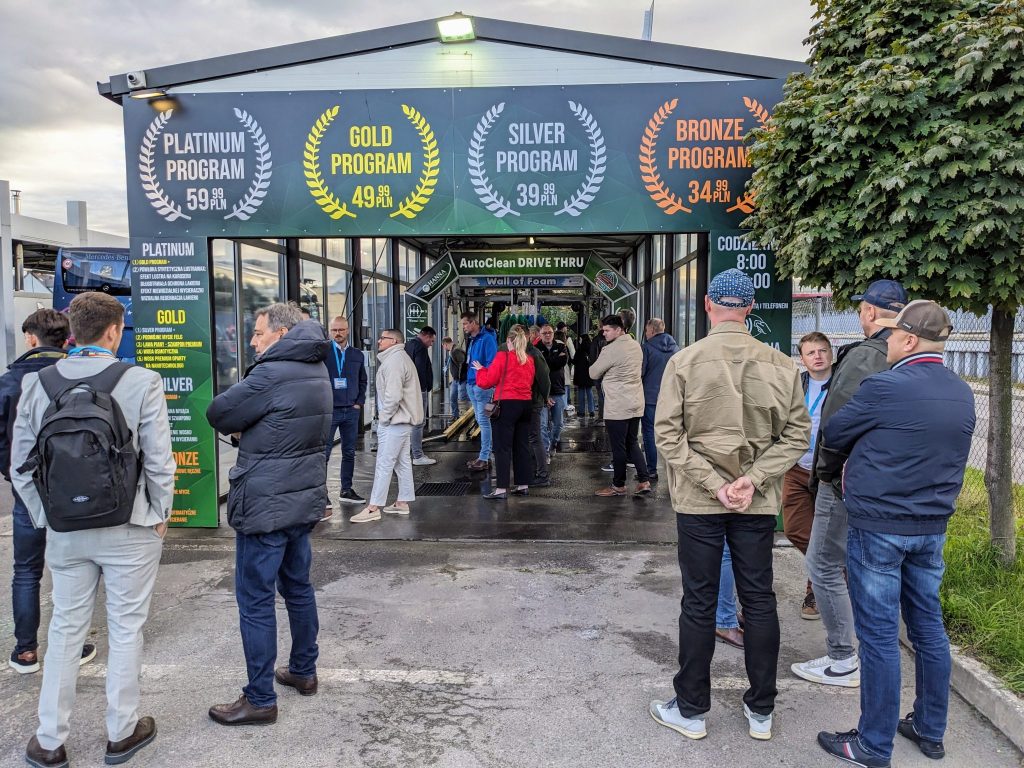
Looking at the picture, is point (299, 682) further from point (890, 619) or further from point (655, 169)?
point (655, 169)

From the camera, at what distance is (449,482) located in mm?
8711

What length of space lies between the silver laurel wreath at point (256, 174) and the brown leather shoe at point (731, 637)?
17.0 feet

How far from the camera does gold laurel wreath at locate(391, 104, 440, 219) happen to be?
21.4 feet

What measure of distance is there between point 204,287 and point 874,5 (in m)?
5.62

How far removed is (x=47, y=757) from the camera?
300 centimetres

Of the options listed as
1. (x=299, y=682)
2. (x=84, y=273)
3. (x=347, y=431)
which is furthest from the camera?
(x=84, y=273)

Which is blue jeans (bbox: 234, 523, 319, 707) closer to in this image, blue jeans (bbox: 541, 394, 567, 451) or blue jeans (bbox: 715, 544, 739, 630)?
blue jeans (bbox: 715, 544, 739, 630)

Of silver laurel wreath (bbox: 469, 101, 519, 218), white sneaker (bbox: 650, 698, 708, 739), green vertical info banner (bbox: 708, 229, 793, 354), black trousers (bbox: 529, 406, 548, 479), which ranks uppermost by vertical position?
silver laurel wreath (bbox: 469, 101, 519, 218)

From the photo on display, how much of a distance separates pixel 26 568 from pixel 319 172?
4.01 meters

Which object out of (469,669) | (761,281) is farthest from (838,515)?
(761,281)

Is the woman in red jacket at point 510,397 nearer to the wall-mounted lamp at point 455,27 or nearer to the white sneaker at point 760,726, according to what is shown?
the wall-mounted lamp at point 455,27

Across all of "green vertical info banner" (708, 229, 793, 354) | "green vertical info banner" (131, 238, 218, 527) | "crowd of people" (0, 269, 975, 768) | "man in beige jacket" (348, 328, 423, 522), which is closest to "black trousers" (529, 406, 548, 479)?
"man in beige jacket" (348, 328, 423, 522)

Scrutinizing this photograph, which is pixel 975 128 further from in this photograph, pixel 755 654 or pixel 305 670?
pixel 305 670

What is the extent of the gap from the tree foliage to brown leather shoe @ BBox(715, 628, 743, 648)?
2.19 metres
